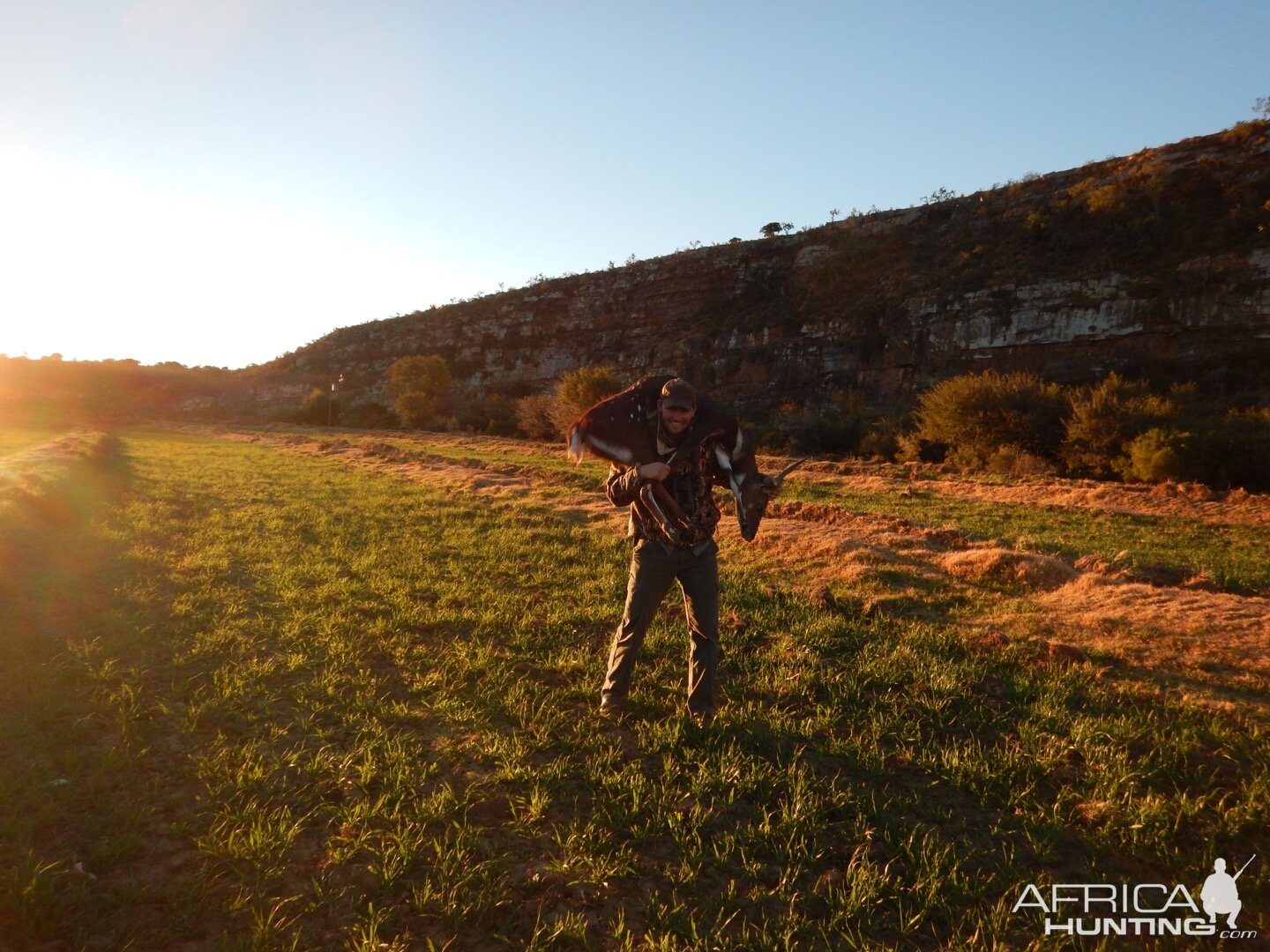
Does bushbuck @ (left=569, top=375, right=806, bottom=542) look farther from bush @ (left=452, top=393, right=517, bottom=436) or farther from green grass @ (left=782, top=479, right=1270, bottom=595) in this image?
bush @ (left=452, top=393, right=517, bottom=436)

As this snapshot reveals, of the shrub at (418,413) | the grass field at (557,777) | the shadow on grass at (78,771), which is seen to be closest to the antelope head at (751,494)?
the grass field at (557,777)

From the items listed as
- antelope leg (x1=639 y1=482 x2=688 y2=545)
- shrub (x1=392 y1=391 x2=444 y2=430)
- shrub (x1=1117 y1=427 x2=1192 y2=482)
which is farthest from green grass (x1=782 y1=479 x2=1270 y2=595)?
shrub (x1=392 y1=391 x2=444 y2=430)

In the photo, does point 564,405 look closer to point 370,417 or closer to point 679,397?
point 370,417

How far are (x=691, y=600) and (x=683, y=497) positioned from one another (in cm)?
73

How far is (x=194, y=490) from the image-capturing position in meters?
14.7

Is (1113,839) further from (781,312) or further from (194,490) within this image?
(781,312)

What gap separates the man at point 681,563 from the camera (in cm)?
432

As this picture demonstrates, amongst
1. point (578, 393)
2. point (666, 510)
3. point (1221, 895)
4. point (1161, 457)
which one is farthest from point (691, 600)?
point (578, 393)

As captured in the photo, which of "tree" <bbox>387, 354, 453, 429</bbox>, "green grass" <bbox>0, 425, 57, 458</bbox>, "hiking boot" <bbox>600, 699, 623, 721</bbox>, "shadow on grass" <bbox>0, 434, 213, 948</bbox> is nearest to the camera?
"shadow on grass" <bbox>0, 434, 213, 948</bbox>

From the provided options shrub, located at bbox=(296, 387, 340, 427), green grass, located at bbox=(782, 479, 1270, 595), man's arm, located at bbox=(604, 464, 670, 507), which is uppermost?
shrub, located at bbox=(296, 387, 340, 427)

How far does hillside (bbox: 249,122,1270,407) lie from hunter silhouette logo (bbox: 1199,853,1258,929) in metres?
32.2

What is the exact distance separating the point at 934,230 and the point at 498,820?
4915 cm

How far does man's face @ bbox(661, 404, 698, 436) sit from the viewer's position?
4.13 meters

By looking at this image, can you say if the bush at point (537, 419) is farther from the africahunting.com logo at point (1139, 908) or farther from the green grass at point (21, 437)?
the africahunting.com logo at point (1139, 908)
